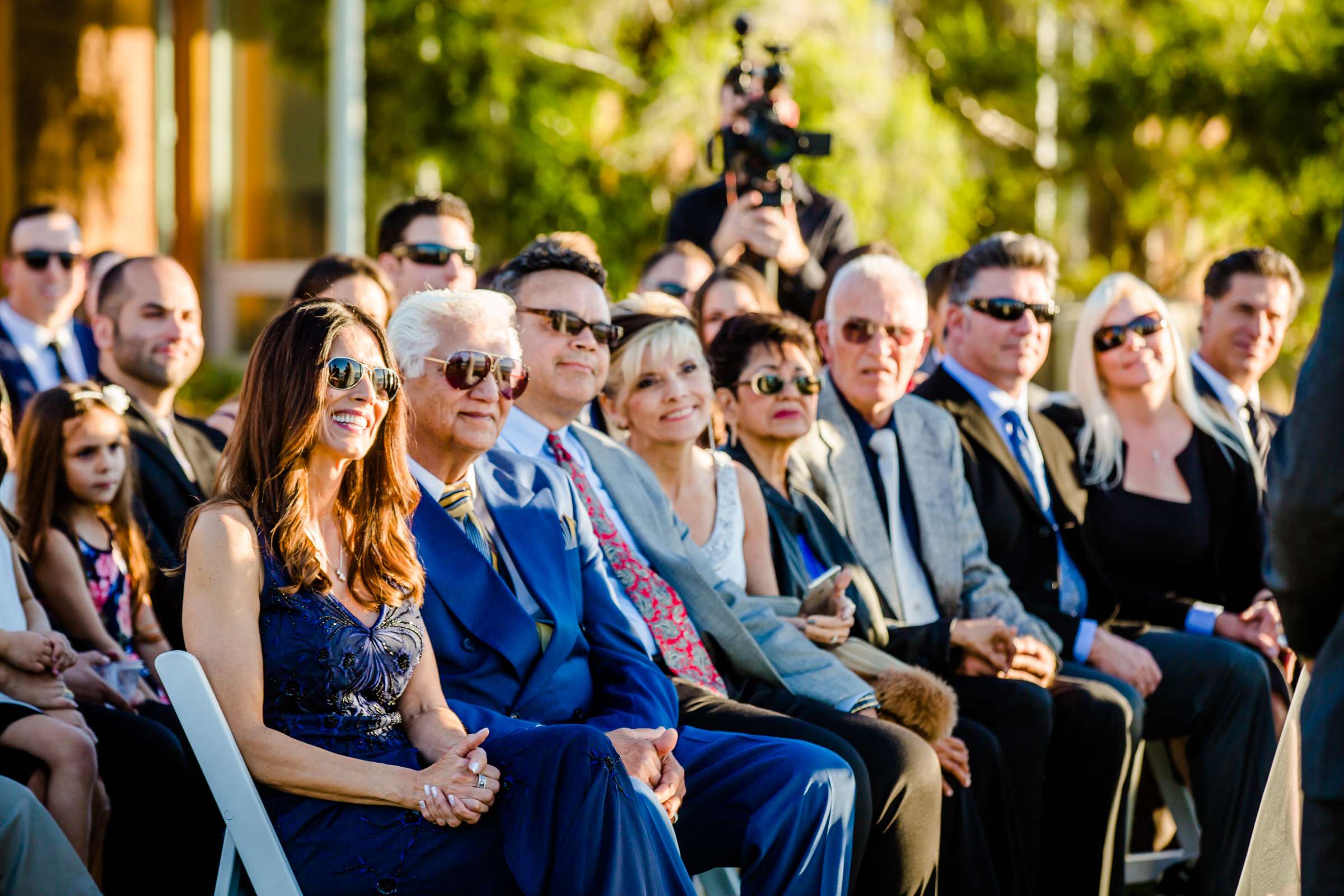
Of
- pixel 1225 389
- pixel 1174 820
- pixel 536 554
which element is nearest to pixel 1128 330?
pixel 1225 389

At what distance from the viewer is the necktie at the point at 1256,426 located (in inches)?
229

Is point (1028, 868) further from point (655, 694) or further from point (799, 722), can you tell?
point (655, 694)

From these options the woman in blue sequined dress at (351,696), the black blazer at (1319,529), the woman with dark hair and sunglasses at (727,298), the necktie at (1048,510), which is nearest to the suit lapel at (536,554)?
the woman in blue sequined dress at (351,696)

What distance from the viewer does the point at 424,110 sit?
12.1 m

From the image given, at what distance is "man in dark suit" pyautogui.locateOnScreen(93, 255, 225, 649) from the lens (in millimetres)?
4730

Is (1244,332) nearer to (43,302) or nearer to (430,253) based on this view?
(430,253)

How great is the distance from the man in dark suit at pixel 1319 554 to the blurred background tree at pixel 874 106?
9.74 meters

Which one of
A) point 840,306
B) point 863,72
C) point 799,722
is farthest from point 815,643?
point 863,72

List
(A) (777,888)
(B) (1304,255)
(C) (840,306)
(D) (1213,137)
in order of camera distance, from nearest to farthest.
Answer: (A) (777,888) → (C) (840,306) → (B) (1304,255) → (D) (1213,137)

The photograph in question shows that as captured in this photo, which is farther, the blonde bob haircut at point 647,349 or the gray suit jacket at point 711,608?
the blonde bob haircut at point 647,349

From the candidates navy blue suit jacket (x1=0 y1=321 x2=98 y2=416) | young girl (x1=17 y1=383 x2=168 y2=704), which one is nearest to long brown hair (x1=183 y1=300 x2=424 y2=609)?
young girl (x1=17 y1=383 x2=168 y2=704)

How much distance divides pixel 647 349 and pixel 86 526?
1706mm

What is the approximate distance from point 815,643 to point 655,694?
30.4 inches

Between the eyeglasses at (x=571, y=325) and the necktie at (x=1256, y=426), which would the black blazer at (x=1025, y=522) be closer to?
the necktie at (x=1256, y=426)
